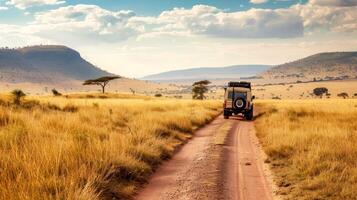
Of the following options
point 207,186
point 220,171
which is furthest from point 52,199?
point 220,171

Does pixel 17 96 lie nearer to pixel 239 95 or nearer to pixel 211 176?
pixel 239 95

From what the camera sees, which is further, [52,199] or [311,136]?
[311,136]

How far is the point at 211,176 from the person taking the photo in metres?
10.5

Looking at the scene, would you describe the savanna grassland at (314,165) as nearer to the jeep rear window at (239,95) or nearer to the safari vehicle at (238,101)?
the safari vehicle at (238,101)

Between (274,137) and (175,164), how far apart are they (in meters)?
5.94

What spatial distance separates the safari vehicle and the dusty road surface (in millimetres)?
18419

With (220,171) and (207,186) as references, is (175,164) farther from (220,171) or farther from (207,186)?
(207,186)

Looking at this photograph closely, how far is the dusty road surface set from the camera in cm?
892

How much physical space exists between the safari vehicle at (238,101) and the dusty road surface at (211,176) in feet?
60.4

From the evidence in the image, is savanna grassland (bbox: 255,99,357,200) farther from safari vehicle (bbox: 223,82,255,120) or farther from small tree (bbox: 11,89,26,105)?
small tree (bbox: 11,89,26,105)

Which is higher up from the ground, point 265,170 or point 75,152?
point 75,152

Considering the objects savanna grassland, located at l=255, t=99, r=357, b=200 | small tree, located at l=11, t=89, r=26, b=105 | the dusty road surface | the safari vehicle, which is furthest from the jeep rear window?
the dusty road surface

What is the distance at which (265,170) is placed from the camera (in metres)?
11.7

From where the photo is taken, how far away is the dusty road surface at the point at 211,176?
29.3 ft
